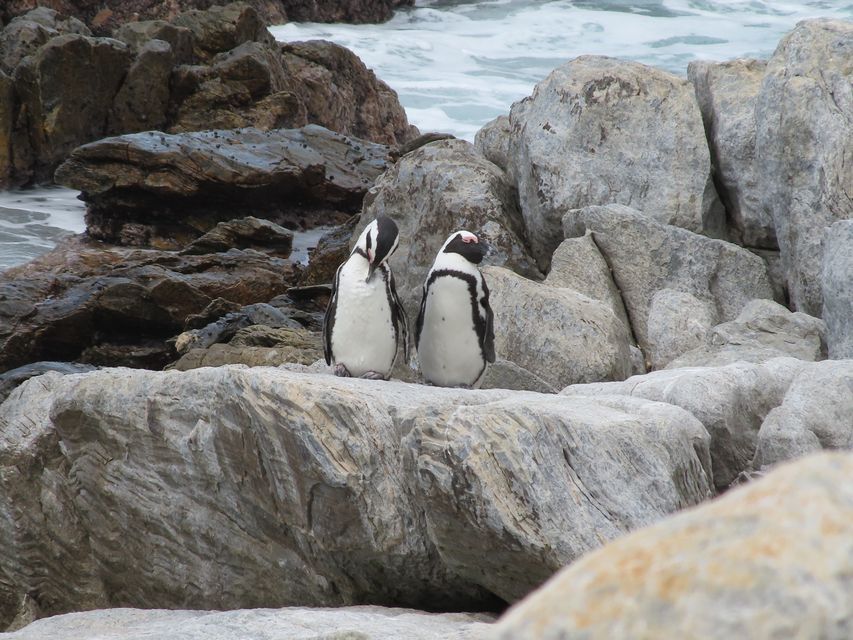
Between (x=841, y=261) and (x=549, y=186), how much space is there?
306cm

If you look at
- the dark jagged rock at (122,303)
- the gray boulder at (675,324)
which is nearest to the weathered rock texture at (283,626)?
the gray boulder at (675,324)

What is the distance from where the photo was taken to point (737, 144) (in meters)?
9.88

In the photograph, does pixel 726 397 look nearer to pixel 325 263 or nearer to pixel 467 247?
pixel 467 247

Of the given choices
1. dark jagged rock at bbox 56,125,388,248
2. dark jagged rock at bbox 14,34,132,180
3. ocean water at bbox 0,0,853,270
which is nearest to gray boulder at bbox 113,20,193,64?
dark jagged rock at bbox 14,34,132,180

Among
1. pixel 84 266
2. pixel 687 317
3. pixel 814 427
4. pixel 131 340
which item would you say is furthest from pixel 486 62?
pixel 814 427

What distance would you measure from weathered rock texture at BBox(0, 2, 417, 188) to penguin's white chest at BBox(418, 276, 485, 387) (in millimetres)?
13029

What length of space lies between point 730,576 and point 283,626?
3.12 meters

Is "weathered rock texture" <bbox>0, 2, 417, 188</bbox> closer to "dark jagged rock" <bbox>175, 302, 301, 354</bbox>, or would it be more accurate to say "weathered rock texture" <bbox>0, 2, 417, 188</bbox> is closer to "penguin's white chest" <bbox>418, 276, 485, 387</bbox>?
"dark jagged rock" <bbox>175, 302, 301, 354</bbox>

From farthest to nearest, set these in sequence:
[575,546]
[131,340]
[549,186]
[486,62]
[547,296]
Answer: [486,62], [131,340], [549,186], [547,296], [575,546]

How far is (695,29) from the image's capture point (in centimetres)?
3244

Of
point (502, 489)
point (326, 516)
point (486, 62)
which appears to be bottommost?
point (486, 62)

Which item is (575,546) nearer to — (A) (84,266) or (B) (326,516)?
(B) (326,516)

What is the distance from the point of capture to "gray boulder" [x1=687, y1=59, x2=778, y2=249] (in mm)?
9766

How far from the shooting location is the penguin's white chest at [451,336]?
7273mm
